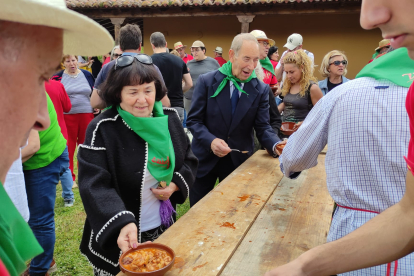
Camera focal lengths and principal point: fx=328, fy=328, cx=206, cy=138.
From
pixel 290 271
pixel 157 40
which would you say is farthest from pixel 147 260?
pixel 157 40

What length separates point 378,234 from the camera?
3.81ft

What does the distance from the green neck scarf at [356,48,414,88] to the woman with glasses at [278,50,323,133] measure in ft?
8.61

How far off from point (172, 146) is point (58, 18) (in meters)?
1.60

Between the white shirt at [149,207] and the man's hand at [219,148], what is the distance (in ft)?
2.89

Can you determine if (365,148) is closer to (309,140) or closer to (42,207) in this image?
(309,140)

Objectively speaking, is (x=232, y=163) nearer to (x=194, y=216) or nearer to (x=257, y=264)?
(x=194, y=216)

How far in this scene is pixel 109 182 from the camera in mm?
1816

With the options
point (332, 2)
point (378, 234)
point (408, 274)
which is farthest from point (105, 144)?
point (332, 2)

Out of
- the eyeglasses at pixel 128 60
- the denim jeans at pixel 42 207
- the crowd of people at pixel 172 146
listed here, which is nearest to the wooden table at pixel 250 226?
the crowd of people at pixel 172 146

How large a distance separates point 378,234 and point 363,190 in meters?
0.26

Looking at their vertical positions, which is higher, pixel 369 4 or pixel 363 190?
pixel 369 4

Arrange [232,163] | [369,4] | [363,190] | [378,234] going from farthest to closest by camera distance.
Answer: [232,163] → [363,190] → [378,234] → [369,4]

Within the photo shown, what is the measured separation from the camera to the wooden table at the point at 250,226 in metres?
1.47

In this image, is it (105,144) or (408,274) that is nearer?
(408,274)
